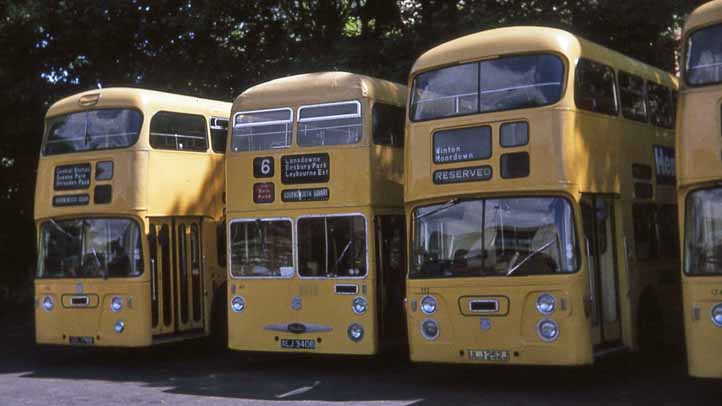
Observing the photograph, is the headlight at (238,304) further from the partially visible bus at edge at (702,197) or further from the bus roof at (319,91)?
the partially visible bus at edge at (702,197)

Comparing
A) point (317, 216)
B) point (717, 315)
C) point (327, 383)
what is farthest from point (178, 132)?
point (717, 315)

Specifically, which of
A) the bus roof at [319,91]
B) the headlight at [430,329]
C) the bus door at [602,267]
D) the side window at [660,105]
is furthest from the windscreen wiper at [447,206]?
the side window at [660,105]

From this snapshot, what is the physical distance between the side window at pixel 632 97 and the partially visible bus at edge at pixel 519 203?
0.18 m

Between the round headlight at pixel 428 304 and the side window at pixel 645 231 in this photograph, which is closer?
the round headlight at pixel 428 304

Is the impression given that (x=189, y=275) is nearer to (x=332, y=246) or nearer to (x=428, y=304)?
(x=332, y=246)

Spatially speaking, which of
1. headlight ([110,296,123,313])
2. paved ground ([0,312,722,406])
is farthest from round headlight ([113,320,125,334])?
paved ground ([0,312,722,406])

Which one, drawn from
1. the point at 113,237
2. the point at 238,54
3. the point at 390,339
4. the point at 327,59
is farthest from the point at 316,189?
the point at 238,54

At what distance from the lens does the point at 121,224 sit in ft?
51.9

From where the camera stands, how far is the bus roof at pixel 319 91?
1427cm

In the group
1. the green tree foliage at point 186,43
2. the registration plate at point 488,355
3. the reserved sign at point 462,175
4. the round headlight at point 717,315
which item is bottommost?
the registration plate at point 488,355

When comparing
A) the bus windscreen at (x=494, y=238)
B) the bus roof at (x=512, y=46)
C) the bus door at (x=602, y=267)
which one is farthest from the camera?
the bus door at (x=602, y=267)

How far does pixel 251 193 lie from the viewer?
48.5ft

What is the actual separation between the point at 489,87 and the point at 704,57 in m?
2.54

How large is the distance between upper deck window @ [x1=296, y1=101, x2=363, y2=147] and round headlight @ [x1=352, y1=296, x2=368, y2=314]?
2136 mm
